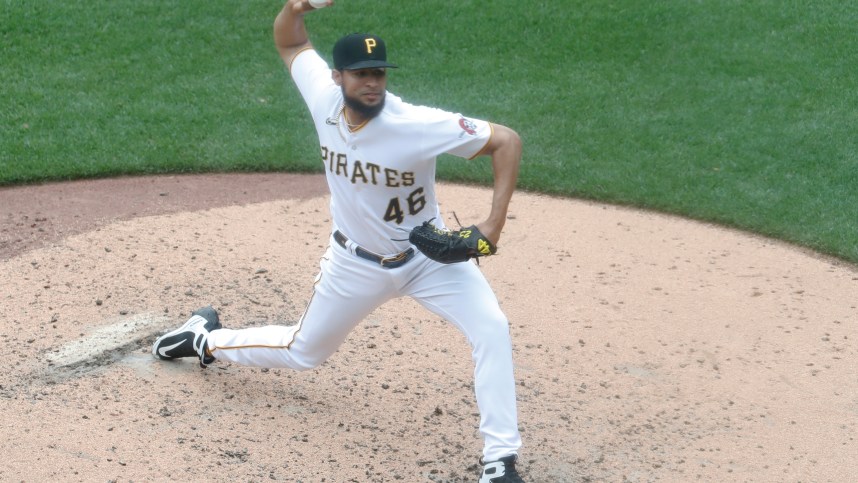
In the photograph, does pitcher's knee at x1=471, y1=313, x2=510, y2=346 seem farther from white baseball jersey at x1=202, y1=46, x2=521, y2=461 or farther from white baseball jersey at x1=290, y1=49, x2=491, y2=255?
white baseball jersey at x1=290, y1=49, x2=491, y2=255

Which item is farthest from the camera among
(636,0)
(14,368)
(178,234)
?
(636,0)

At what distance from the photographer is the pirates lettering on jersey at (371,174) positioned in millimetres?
4602

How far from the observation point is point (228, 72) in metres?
10.4

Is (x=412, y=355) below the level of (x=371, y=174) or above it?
below

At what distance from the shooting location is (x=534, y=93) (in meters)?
10.1

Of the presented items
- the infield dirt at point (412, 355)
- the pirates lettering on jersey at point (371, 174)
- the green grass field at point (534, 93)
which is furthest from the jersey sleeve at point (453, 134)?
the green grass field at point (534, 93)

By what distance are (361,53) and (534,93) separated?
574cm

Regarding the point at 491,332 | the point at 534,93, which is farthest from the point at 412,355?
the point at 534,93

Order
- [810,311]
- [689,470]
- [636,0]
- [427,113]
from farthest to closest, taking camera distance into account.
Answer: [636,0] → [810,311] → [689,470] → [427,113]

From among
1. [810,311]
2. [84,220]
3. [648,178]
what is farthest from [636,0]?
[84,220]

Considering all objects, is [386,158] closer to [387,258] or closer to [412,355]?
[387,258]

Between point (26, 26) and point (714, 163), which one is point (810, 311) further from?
point (26, 26)

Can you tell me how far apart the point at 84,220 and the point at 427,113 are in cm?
378

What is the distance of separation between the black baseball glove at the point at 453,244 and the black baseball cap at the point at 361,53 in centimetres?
74
